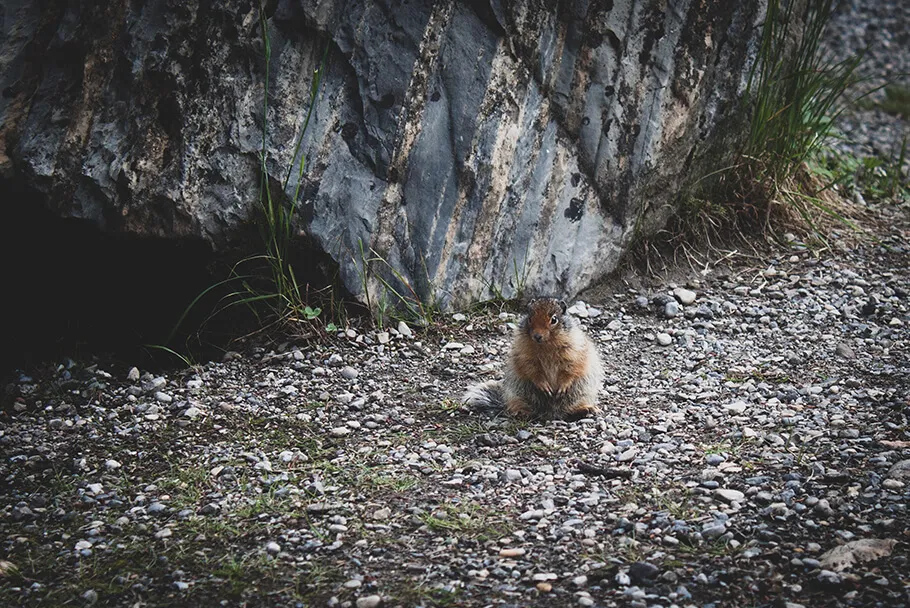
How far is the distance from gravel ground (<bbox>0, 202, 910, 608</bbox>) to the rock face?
0.65m

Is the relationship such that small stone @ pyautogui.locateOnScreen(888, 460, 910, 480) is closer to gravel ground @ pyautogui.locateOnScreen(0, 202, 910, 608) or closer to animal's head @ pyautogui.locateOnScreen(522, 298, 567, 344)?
gravel ground @ pyautogui.locateOnScreen(0, 202, 910, 608)

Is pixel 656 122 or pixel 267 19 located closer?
pixel 267 19

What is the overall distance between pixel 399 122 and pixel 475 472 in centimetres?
257

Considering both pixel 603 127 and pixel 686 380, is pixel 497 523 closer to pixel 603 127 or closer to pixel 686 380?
pixel 686 380

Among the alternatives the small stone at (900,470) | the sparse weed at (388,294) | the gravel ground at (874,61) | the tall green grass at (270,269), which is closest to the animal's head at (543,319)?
the sparse weed at (388,294)

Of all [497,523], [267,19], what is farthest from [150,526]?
[267,19]

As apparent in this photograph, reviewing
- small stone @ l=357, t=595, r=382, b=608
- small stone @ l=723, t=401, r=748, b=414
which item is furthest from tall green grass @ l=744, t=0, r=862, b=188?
small stone @ l=357, t=595, r=382, b=608

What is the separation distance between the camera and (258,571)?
372 centimetres

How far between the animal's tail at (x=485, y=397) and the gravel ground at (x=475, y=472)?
8cm

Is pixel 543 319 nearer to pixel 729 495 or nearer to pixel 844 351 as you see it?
pixel 729 495

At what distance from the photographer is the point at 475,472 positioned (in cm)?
457

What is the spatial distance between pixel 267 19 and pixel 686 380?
3459 mm

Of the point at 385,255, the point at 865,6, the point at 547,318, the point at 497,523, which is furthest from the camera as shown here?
the point at 865,6

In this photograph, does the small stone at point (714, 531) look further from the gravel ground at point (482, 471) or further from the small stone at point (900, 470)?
the small stone at point (900, 470)
